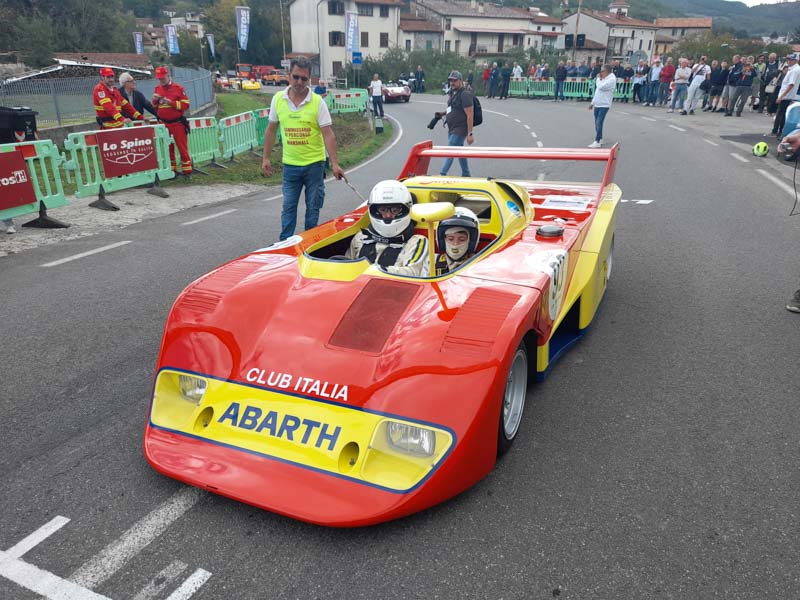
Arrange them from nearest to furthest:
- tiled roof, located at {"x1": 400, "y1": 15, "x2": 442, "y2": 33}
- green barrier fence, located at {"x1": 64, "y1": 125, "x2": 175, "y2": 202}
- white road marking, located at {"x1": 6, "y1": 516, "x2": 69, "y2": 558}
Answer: white road marking, located at {"x1": 6, "y1": 516, "x2": 69, "y2": 558} < green barrier fence, located at {"x1": 64, "y1": 125, "x2": 175, "y2": 202} < tiled roof, located at {"x1": 400, "y1": 15, "x2": 442, "y2": 33}

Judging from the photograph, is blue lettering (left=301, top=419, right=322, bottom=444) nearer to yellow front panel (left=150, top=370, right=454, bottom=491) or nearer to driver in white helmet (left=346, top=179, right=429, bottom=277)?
yellow front panel (left=150, top=370, right=454, bottom=491)

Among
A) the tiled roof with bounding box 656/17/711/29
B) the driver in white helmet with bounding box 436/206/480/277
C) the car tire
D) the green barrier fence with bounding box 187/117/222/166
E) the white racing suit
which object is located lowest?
the green barrier fence with bounding box 187/117/222/166

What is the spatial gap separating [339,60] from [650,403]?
71.8 metres

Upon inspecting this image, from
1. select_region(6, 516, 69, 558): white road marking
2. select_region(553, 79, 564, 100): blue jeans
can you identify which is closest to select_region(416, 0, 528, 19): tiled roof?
select_region(553, 79, 564, 100): blue jeans

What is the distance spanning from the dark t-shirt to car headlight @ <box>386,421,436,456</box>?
804cm

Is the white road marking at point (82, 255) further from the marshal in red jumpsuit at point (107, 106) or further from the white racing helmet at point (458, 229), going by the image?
the white racing helmet at point (458, 229)

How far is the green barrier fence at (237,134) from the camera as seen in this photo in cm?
1312

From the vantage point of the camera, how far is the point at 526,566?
239cm

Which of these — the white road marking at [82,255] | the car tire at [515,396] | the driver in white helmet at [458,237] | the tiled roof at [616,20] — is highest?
the tiled roof at [616,20]

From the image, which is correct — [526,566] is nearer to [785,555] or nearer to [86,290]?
[785,555]

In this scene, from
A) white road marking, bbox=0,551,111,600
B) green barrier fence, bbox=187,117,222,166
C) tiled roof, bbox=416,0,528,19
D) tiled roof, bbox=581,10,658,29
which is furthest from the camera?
tiled roof, bbox=581,10,658,29

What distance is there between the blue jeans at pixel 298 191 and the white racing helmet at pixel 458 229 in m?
2.59

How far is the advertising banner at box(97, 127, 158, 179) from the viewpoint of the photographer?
929 cm

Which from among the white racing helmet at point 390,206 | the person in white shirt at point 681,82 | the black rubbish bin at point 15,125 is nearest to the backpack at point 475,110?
the white racing helmet at point 390,206
